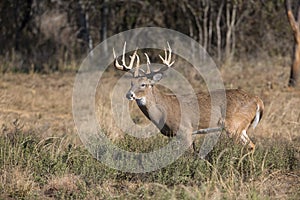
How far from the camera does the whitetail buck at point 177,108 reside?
32.4 feet

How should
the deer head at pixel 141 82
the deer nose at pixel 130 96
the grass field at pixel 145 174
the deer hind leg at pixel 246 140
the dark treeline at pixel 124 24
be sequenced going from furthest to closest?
the dark treeline at pixel 124 24, the deer head at pixel 141 82, the deer nose at pixel 130 96, the deer hind leg at pixel 246 140, the grass field at pixel 145 174

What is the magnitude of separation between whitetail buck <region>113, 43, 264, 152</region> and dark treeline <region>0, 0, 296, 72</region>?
1203 cm

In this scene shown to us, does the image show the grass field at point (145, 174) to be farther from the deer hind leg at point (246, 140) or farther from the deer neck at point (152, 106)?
the deer neck at point (152, 106)

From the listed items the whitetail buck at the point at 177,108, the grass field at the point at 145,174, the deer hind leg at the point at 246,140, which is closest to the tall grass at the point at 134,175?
the grass field at the point at 145,174

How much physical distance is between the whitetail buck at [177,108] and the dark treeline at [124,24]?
12.0 meters

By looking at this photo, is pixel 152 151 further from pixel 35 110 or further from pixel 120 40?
pixel 120 40

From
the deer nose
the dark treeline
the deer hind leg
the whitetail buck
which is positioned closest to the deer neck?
the whitetail buck

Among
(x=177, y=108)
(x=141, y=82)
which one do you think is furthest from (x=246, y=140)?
(x=141, y=82)

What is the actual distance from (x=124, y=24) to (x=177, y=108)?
48.7ft

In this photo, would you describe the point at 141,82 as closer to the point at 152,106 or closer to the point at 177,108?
the point at 152,106

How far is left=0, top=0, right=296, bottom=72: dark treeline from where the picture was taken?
22.7 m

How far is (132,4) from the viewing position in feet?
77.7

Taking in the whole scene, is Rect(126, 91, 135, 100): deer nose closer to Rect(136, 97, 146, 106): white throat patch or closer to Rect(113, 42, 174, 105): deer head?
Rect(113, 42, 174, 105): deer head

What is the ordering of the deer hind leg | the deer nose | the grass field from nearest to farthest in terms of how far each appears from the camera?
the grass field → the deer hind leg → the deer nose
